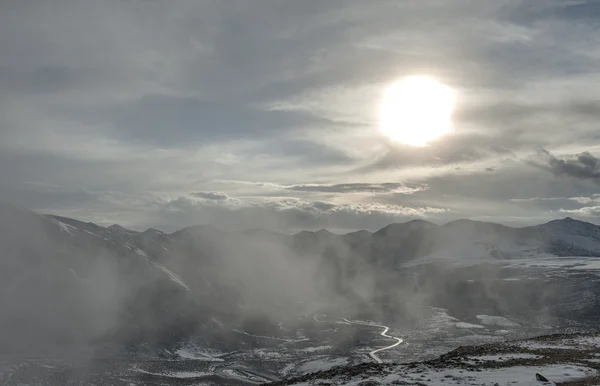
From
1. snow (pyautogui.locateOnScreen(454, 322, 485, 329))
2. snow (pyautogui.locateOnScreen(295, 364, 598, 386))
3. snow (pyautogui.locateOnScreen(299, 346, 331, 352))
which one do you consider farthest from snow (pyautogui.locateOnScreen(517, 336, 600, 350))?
snow (pyautogui.locateOnScreen(454, 322, 485, 329))

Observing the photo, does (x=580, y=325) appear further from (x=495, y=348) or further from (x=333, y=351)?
(x=495, y=348)

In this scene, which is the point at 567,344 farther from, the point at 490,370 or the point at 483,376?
Answer: the point at 483,376

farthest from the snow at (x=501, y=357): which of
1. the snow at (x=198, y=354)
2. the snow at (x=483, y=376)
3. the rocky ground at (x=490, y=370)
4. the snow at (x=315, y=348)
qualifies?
the snow at (x=198, y=354)

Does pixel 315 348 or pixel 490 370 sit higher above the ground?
pixel 490 370

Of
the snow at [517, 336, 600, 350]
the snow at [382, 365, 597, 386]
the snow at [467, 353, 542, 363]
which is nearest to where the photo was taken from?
the snow at [382, 365, 597, 386]

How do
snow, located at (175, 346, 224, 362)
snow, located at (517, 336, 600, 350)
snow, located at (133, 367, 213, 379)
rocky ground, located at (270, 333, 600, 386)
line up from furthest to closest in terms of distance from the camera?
snow, located at (175, 346, 224, 362) < snow, located at (133, 367, 213, 379) < snow, located at (517, 336, 600, 350) < rocky ground, located at (270, 333, 600, 386)

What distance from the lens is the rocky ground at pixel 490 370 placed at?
37.2 metres

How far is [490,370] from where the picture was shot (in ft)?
132

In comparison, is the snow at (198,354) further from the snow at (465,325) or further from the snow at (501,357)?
the snow at (501,357)

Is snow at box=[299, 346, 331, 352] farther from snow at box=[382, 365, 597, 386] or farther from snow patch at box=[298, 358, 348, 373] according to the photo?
snow at box=[382, 365, 597, 386]

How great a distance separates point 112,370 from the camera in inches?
5059

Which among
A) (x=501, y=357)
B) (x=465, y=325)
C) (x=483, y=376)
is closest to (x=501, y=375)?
(x=483, y=376)

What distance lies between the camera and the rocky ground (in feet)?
122

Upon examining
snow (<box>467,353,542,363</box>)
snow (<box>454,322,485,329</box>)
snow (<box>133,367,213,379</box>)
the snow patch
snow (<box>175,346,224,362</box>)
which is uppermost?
snow (<box>467,353,542,363</box>)
